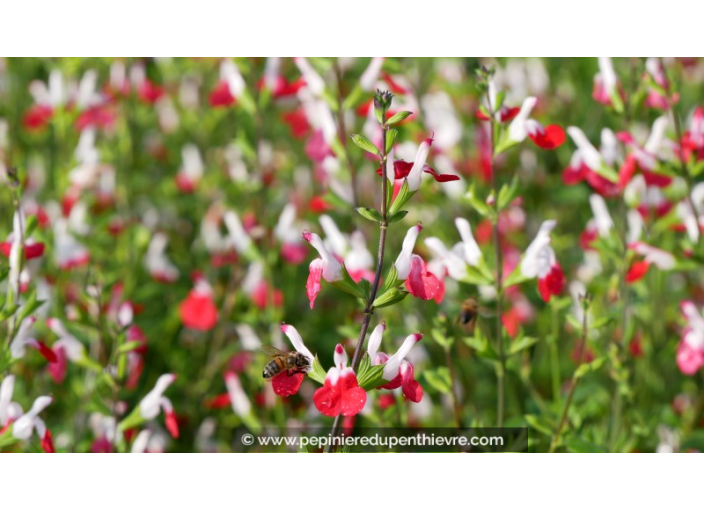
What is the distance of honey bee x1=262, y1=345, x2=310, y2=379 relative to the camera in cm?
131

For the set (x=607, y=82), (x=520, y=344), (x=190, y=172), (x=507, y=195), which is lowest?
(x=520, y=344)

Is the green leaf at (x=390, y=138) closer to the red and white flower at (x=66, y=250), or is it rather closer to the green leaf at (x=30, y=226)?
the green leaf at (x=30, y=226)

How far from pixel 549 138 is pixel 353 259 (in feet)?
1.93

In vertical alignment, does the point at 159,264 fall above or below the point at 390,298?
below

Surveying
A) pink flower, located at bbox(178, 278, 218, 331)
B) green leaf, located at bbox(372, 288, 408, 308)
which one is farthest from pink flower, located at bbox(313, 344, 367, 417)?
pink flower, located at bbox(178, 278, 218, 331)

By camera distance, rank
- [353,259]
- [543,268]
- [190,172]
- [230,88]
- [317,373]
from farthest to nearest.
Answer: [190,172]
[230,88]
[353,259]
[543,268]
[317,373]

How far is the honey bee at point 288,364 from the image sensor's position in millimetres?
1310

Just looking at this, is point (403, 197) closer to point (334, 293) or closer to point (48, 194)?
point (334, 293)

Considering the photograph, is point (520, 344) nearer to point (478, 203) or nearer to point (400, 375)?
point (478, 203)

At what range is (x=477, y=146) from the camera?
303 cm

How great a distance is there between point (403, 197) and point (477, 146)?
1.94m

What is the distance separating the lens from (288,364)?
1.33m

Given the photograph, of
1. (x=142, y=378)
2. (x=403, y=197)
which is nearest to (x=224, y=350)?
(x=142, y=378)

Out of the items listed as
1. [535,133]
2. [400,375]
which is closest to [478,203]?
[535,133]
